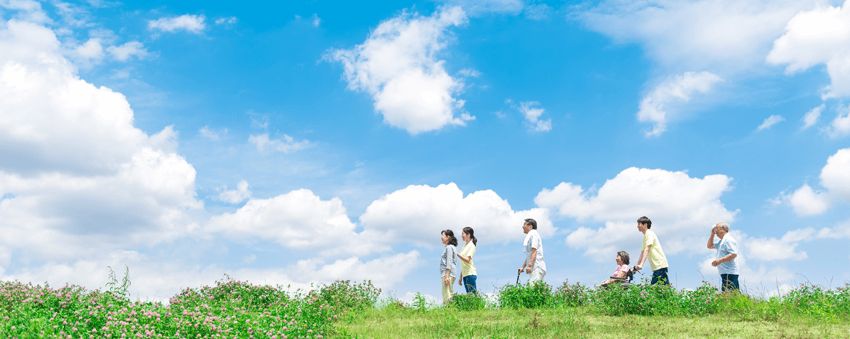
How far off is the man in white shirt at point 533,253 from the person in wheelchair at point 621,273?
1.37 m

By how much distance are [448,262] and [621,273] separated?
376 cm

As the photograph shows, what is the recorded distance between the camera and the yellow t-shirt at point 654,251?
15.7m

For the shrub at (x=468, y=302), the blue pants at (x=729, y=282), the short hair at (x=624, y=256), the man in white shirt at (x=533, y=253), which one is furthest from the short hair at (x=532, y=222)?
the blue pants at (x=729, y=282)

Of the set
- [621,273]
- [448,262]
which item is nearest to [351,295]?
[448,262]

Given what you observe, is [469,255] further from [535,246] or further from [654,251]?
[654,251]

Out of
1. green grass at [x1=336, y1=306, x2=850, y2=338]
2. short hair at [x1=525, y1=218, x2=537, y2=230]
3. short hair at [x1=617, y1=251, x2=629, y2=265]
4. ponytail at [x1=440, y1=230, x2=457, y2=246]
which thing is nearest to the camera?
green grass at [x1=336, y1=306, x2=850, y2=338]

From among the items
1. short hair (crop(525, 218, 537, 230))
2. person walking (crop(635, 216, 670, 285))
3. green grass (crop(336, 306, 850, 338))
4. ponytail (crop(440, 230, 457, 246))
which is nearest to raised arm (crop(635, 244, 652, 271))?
person walking (crop(635, 216, 670, 285))

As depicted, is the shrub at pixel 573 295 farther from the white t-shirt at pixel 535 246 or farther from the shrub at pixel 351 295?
the shrub at pixel 351 295

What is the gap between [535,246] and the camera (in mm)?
15992

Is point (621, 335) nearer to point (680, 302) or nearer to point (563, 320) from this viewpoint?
point (563, 320)

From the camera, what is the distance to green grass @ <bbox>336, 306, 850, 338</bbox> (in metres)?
11.6

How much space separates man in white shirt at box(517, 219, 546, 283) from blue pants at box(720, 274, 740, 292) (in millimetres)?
3731

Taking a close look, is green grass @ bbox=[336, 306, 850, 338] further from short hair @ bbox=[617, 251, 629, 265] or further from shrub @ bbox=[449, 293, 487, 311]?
short hair @ bbox=[617, 251, 629, 265]

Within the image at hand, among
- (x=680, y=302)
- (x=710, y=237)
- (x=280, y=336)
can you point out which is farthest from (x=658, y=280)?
(x=280, y=336)
